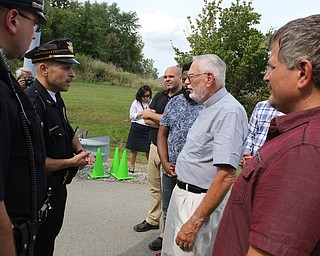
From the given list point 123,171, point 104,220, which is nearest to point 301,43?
point 104,220

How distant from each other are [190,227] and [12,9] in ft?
6.06

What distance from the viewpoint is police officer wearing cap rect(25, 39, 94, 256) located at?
2.93 meters

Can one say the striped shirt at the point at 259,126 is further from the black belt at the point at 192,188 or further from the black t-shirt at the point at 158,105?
the black belt at the point at 192,188

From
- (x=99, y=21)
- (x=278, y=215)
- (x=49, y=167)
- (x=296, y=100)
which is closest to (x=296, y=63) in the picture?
(x=296, y=100)

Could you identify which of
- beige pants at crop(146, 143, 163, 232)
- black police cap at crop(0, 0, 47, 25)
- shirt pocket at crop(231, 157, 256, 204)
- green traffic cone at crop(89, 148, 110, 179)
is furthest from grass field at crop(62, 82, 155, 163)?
shirt pocket at crop(231, 157, 256, 204)

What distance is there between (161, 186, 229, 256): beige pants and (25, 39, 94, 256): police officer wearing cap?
93 cm

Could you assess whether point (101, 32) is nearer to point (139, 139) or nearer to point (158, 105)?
point (139, 139)

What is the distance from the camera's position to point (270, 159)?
120cm

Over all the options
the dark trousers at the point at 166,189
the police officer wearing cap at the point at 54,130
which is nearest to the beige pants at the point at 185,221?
the police officer wearing cap at the point at 54,130

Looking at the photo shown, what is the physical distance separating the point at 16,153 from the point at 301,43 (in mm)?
1344

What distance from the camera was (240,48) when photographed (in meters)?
11.0

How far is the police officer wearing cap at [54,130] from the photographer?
2928 millimetres

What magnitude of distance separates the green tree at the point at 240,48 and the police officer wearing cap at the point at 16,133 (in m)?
9.26

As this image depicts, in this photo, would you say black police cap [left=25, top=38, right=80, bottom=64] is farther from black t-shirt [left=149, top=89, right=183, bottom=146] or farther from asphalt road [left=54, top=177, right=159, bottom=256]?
asphalt road [left=54, top=177, right=159, bottom=256]
